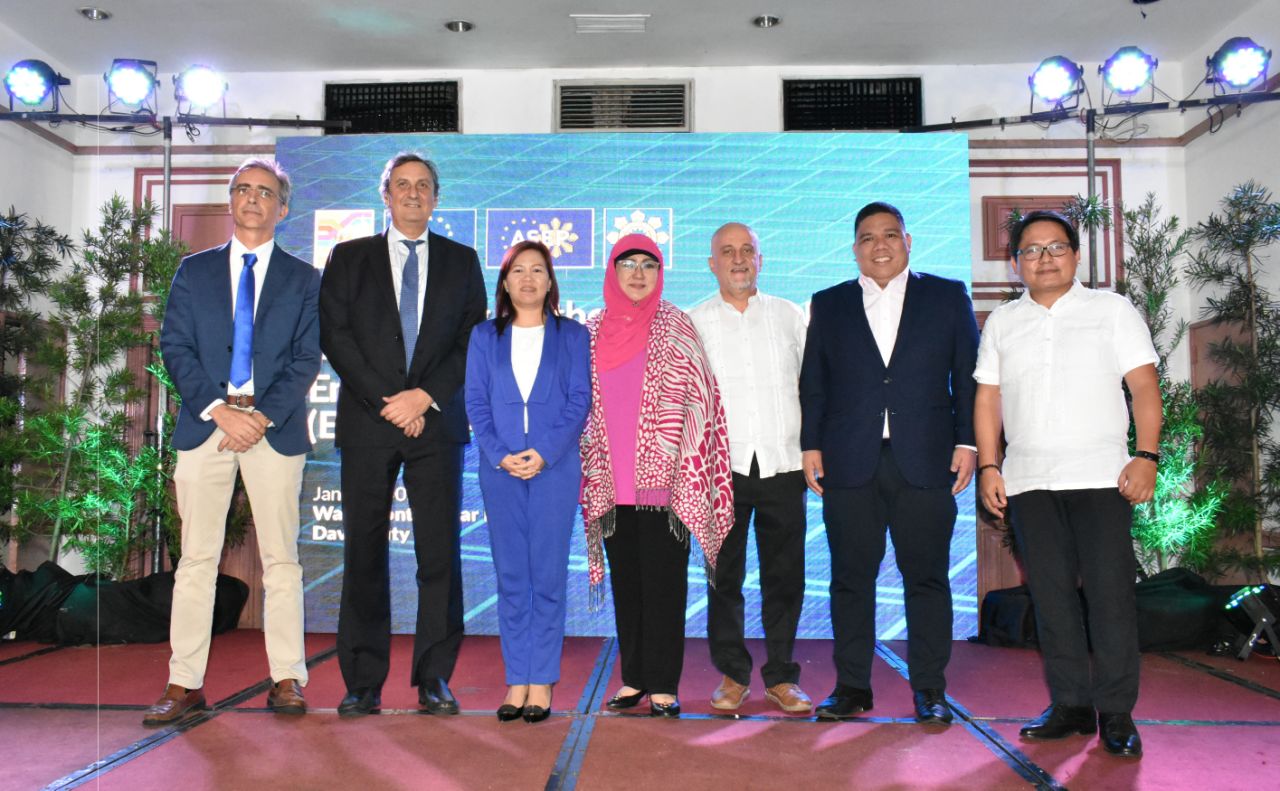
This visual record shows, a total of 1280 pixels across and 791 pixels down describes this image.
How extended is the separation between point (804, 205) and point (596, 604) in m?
2.24

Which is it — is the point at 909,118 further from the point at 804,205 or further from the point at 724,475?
the point at 724,475

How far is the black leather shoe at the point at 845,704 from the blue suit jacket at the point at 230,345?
1.87 m

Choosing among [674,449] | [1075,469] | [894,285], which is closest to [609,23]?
[894,285]

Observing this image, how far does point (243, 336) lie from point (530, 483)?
41.8 inches

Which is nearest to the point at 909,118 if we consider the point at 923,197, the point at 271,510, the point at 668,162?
the point at 923,197

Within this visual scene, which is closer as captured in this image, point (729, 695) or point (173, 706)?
point (173, 706)

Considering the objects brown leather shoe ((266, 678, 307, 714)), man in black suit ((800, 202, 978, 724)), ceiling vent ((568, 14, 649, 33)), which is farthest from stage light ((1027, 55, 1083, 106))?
brown leather shoe ((266, 678, 307, 714))

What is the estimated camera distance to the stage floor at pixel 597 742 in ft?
7.67

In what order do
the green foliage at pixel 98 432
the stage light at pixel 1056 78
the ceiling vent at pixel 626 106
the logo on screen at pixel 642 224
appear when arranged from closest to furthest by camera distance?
1. the logo on screen at pixel 642 224
2. the green foliage at pixel 98 432
3. the stage light at pixel 1056 78
4. the ceiling vent at pixel 626 106

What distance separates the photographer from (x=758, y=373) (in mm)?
3143

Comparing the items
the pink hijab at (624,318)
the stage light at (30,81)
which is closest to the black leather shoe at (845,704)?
the pink hijab at (624,318)

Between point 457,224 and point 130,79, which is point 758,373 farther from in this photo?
point 130,79

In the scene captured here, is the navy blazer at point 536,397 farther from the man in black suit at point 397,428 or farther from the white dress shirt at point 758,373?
the white dress shirt at point 758,373

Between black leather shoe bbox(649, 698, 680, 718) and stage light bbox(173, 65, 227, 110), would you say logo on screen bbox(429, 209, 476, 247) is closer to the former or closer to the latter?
stage light bbox(173, 65, 227, 110)
